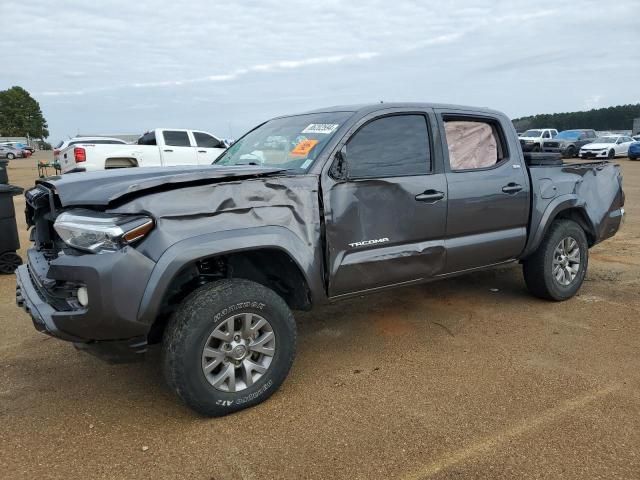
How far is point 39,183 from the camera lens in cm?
347

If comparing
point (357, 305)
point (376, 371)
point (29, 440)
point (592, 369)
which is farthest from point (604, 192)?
point (29, 440)

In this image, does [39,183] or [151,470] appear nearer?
[151,470]

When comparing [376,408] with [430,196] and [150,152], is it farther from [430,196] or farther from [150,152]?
[150,152]

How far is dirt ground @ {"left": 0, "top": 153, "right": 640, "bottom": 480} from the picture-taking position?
8.43 feet

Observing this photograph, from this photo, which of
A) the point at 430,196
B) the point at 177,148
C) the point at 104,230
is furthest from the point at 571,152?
the point at 104,230

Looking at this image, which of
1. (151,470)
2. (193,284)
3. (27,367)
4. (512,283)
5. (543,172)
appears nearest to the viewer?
(151,470)

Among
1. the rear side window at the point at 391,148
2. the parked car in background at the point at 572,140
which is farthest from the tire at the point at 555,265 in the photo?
the parked car in background at the point at 572,140

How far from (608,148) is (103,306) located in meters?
32.3

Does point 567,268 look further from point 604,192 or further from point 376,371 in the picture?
point 376,371

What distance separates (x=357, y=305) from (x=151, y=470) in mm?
2799

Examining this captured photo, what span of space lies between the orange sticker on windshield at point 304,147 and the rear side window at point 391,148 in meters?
0.25

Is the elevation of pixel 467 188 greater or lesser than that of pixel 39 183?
lesser

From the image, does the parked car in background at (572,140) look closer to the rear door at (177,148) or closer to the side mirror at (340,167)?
the rear door at (177,148)

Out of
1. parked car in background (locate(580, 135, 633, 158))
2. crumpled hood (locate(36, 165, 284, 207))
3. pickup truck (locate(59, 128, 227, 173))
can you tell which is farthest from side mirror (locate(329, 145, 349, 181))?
parked car in background (locate(580, 135, 633, 158))
